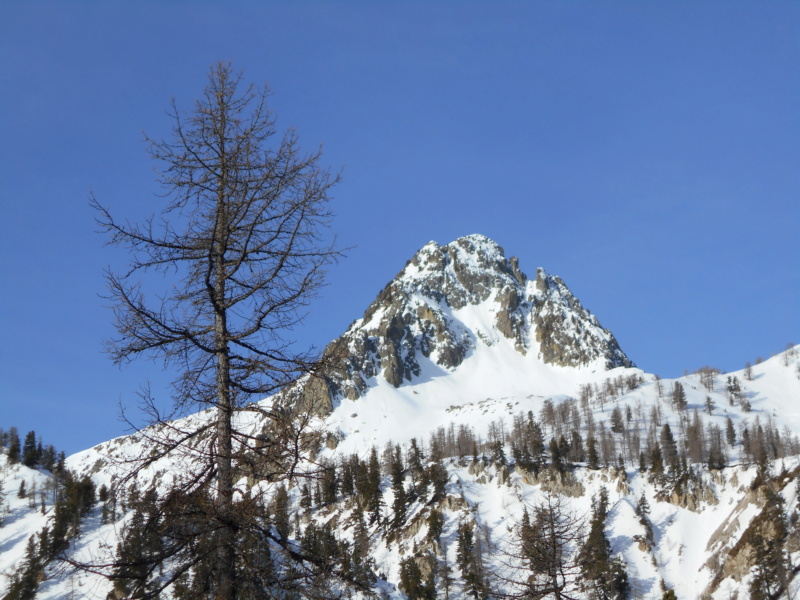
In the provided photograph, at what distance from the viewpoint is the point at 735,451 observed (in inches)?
6654

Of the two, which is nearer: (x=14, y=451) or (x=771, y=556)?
(x=771, y=556)

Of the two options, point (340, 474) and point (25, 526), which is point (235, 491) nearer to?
point (340, 474)

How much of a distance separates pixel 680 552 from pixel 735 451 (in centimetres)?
6442

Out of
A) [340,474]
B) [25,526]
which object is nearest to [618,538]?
[25,526]

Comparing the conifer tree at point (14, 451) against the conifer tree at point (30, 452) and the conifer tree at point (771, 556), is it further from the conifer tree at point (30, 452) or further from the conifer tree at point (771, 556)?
the conifer tree at point (771, 556)

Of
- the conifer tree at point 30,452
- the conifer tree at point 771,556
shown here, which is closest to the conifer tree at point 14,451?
the conifer tree at point 30,452

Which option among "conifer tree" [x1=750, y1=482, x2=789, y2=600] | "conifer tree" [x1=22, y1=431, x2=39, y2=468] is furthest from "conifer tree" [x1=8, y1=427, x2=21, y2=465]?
"conifer tree" [x1=750, y1=482, x2=789, y2=600]

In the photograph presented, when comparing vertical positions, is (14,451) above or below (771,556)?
above

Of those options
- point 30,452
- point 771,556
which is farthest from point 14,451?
point 771,556

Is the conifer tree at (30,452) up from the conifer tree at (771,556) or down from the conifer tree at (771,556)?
up

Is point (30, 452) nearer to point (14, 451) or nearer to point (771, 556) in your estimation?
point (14, 451)

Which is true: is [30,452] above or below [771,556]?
above

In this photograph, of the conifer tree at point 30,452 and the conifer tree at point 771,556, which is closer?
the conifer tree at point 771,556

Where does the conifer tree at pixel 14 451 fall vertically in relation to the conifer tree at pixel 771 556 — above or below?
above
